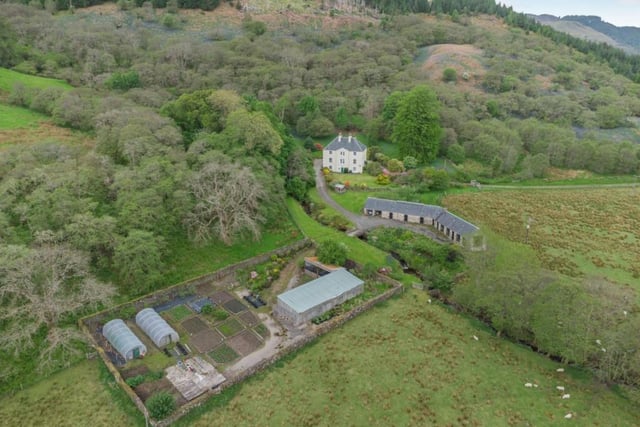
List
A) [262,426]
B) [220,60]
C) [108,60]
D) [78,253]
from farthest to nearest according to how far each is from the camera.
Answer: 1. [220,60]
2. [108,60]
3. [78,253]
4. [262,426]

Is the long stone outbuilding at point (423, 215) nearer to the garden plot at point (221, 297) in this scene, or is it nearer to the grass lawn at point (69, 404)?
the garden plot at point (221, 297)

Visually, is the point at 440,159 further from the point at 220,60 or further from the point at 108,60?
the point at 108,60

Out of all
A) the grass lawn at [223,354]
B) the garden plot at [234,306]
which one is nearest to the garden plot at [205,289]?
the garden plot at [234,306]

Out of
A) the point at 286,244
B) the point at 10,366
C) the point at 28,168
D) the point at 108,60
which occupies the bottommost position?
the point at 10,366

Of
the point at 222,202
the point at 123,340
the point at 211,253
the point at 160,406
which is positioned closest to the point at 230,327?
the point at 123,340

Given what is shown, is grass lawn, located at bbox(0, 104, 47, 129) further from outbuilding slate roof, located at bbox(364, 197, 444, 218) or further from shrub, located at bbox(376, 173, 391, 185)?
shrub, located at bbox(376, 173, 391, 185)

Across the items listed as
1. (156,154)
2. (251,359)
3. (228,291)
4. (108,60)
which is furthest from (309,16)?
(251,359)
